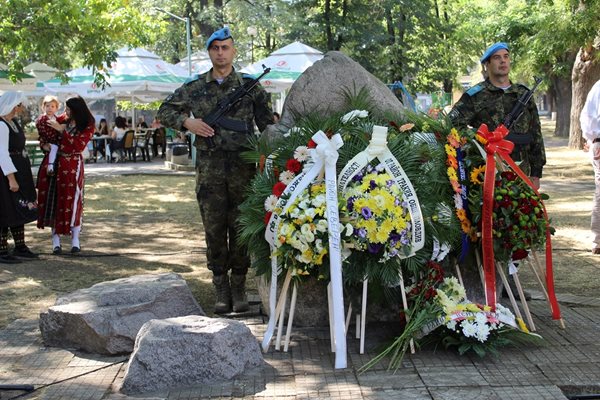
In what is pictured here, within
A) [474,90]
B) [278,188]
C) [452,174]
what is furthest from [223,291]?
[474,90]

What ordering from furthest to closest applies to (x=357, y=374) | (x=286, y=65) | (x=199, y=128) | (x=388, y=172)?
(x=286, y=65), (x=199, y=128), (x=388, y=172), (x=357, y=374)

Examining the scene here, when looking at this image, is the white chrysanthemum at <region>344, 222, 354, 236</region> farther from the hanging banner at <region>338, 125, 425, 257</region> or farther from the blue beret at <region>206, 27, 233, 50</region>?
the blue beret at <region>206, 27, 233, 50</region>

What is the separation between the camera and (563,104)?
36719 mm

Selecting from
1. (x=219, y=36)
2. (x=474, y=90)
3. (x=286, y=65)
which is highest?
(x=219, y=36)

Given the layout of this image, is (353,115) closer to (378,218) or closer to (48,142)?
(378,218)

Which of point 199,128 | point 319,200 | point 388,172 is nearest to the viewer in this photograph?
point 319,200

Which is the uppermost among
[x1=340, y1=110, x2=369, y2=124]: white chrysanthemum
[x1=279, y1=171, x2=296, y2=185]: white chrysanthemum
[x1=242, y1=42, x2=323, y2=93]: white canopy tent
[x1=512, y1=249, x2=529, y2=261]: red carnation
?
[x1=242, y1=42, x2=323, y2=93]: white canopy tent

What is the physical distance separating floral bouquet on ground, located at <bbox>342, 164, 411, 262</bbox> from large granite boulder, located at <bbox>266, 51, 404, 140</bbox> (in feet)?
3.63

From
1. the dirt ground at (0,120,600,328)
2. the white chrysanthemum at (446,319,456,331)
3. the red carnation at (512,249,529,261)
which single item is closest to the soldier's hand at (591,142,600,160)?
the dirt ground at (0,120,600,328)

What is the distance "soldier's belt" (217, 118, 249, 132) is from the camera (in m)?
6.82

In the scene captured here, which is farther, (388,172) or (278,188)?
(278,188)

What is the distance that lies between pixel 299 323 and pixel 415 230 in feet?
4.27

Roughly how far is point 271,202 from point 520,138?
244cm

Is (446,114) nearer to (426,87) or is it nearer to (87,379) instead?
(87,379)
